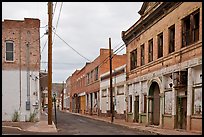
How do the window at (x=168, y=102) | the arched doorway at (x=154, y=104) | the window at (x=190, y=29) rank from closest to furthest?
the window at (x=190, y=29), the window at (x=168, y=102), the arched doorway at (x=154, y=104)

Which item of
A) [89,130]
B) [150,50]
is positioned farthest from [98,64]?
[89,130]

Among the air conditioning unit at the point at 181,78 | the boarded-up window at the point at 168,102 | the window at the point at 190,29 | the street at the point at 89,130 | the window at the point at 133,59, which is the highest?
the window at the point at 190,29

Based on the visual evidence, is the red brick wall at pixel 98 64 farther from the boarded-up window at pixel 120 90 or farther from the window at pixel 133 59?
the window at pixel 133 59

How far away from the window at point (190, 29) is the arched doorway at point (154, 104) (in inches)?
252

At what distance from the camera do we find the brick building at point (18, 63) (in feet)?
90.4

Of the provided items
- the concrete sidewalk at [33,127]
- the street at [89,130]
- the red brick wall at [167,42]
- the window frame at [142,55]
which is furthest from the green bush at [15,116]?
the window frame at [142,55]

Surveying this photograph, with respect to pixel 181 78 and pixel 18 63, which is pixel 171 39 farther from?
pixel 18 63

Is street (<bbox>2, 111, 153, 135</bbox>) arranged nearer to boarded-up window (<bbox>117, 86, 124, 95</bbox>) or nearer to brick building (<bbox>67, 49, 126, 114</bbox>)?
boarded-up window (<bbox>117, 86, 124, 95</bbox>)

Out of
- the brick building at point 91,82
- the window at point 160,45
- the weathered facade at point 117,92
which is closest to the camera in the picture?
the window at point 160,45

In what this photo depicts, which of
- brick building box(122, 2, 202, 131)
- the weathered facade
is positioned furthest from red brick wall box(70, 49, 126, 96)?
brick building box(122, 2, 202, 131)

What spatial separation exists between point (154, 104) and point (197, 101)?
8.25 meters

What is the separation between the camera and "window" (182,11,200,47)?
832 inches

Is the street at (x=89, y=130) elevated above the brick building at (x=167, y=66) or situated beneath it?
situated beneath

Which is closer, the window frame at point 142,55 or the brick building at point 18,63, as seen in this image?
the brick building at point 18,63
